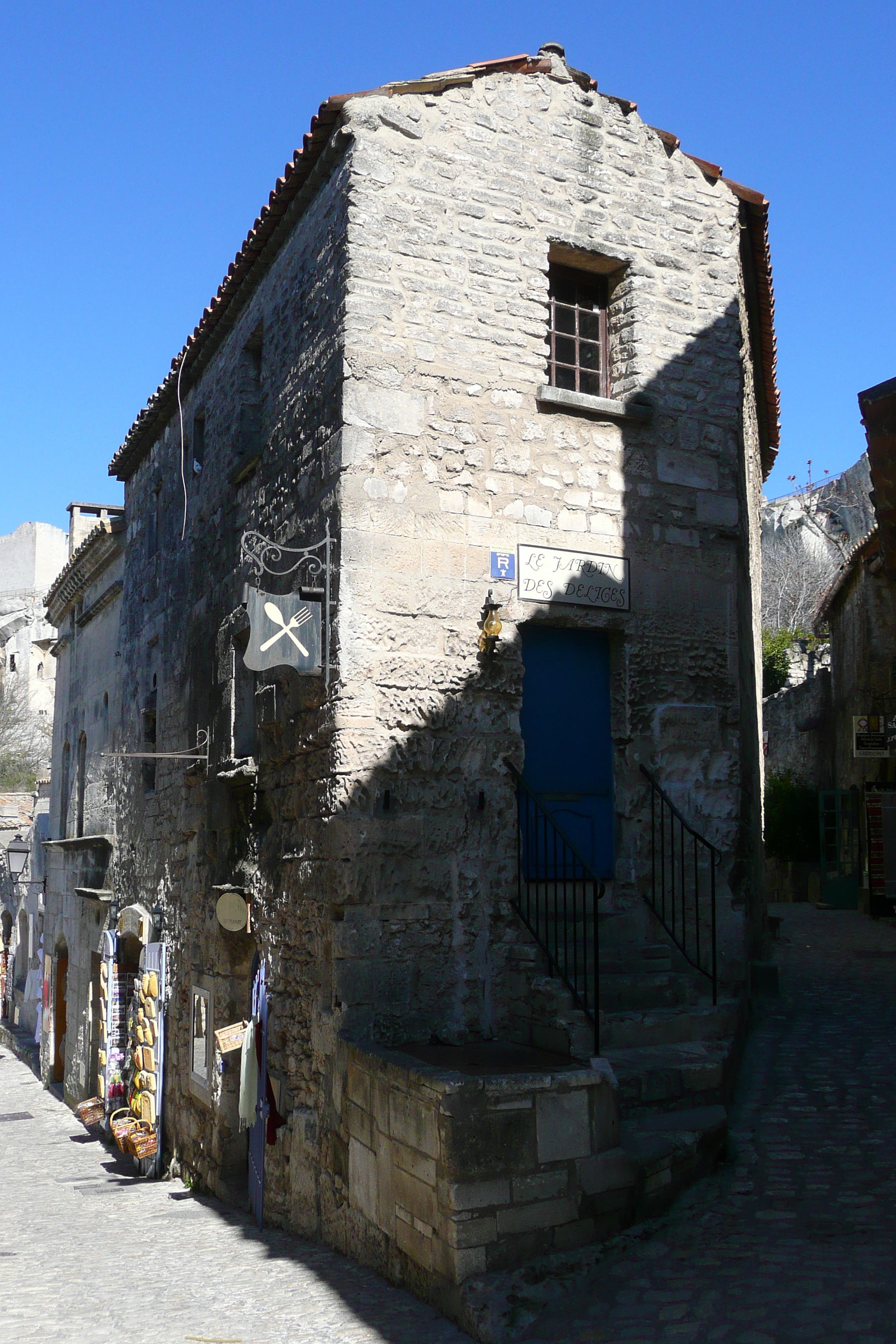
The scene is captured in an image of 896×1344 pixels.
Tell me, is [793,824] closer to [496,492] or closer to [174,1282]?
[496,492]

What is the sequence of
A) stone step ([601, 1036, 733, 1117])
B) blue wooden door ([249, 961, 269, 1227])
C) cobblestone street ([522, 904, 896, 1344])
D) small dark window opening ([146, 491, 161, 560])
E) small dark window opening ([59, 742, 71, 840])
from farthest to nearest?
small dark window opening ([59, 742, 71, 840]) → small dark window opening ([146, 491, 161, 560]) → blue wooden door ([249, 961, 269, 1227]) → stone step ([601, 1036, 733, 1117]) → cobblestone street ([522, 904, 896, 1344])

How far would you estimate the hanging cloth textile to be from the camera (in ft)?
24.7

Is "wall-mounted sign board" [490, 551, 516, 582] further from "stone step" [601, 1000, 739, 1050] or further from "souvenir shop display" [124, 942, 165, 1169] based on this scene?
"souvenir shop display" [124, 942, 165, 1169]

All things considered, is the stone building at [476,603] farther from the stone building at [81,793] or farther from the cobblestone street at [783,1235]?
the stone building at [81,793]

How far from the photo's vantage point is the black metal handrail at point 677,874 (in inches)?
288

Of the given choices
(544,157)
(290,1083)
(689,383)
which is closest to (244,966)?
(290,1083)

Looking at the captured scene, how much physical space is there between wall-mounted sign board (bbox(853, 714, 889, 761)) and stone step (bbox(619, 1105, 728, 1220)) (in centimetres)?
1172

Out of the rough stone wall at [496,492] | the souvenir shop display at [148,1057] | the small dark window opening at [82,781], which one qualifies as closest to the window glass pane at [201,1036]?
the souvenir shop display at [148,1057]

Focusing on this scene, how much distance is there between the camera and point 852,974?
10531 mm

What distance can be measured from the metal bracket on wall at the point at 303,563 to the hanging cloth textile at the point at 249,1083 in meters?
2.68

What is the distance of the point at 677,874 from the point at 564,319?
4.05 m

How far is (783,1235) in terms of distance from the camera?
475cm

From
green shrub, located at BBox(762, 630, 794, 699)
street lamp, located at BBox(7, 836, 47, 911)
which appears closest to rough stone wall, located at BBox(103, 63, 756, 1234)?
street lamp, located at BBox(7, 836, 47, 911)

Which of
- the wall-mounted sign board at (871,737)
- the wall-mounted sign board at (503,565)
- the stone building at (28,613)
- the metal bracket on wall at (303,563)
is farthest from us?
the stone building at (28,613)
